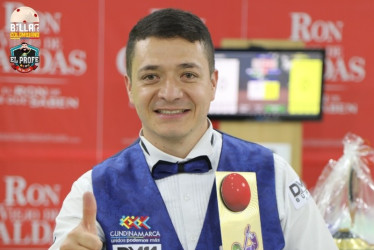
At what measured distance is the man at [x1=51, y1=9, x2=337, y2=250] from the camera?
123 centimetres

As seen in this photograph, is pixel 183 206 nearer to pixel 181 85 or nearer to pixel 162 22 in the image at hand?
pixel 181 85

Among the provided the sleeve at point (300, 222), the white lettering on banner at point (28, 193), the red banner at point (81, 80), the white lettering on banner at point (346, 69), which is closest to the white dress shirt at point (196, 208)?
the sleeve at point (300, 222)

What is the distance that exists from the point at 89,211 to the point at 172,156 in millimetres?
327

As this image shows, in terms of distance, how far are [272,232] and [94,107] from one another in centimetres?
245

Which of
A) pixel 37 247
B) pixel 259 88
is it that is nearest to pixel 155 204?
pixel 259 88

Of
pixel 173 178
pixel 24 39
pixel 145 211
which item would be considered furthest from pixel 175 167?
pixel 24 39

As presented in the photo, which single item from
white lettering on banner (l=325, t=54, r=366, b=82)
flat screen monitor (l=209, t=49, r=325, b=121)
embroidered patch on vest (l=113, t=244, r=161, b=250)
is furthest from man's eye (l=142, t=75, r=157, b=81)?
white lettering on banner (l=325, t=54, r=366, b=82)

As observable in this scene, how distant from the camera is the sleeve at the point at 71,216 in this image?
1216 mm

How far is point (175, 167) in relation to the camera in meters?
1.32

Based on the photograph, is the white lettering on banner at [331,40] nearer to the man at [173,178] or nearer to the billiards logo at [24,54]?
the billiards logo at [24,54]

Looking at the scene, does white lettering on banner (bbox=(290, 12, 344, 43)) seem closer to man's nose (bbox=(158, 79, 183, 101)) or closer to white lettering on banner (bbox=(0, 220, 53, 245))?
white lettering on banner (bbox=(0, 220, 53, 245))

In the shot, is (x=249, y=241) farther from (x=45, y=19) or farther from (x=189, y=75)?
(x=45, y=19)

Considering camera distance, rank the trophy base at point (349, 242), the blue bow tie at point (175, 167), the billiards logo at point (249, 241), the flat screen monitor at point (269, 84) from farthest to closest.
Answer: the flat screen monitor at point (269, 84), the trophy base at point (349, 242), the blue bow tie at point (175, 167), the billiards logo at point (249, 241)

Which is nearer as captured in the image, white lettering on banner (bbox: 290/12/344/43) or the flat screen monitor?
the flat screen monitor
